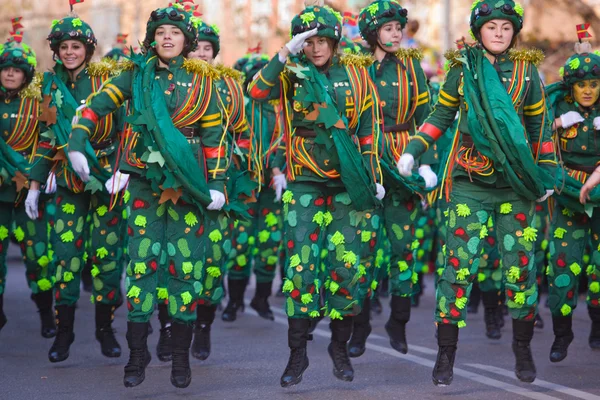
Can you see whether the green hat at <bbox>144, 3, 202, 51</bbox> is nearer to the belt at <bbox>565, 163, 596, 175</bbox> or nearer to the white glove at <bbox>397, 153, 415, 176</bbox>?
the white glove at <bbox>397, 153, 415, 176</bbox>

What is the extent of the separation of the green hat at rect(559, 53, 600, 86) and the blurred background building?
8291 mm

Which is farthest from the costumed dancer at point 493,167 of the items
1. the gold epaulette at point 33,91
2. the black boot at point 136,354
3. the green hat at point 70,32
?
the gold epaulette at point 33,91

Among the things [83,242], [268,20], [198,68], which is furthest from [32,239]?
[268,20]

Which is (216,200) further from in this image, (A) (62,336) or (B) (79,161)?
(A) (62,336)

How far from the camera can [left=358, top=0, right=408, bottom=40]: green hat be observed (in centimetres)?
820

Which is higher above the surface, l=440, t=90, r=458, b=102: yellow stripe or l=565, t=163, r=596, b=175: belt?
l=440, t=90, r=458, b=102: yellow stripe

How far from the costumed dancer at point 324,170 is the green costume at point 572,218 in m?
1.54

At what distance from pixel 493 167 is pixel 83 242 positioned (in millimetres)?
2974

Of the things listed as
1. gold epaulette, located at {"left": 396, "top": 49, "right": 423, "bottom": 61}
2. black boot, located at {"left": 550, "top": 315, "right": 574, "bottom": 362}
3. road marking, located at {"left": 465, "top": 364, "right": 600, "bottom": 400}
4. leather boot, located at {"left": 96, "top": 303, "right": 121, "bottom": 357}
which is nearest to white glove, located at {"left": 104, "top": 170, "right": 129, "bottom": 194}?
leather boot, located at {"left": 96, "top": 303, "right": 121, "bottom": 357}

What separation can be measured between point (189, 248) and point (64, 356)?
1554 millimetres

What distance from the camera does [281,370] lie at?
7.50m

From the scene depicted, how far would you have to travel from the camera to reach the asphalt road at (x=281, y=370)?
265 inches

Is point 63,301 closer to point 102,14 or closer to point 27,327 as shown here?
point 27,327

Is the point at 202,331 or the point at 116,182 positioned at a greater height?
the point at 116,182
